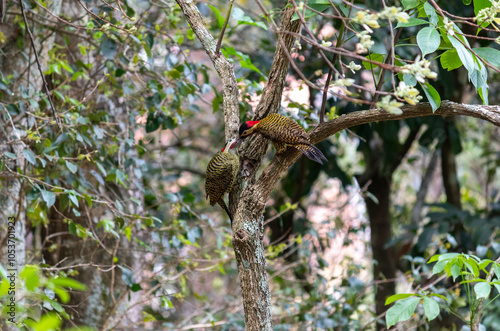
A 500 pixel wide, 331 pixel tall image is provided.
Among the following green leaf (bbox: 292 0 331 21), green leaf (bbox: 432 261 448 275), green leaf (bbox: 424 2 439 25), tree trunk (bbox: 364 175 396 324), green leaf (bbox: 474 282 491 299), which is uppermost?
green leaf (bbox: 292 0 331 21)

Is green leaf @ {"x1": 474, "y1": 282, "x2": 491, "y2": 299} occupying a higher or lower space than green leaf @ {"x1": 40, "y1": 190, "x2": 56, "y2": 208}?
lower

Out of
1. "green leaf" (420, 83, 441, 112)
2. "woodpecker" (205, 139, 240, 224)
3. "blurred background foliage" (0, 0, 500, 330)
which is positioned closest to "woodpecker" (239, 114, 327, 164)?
"woodpecker" (205, 139, 240, 224)

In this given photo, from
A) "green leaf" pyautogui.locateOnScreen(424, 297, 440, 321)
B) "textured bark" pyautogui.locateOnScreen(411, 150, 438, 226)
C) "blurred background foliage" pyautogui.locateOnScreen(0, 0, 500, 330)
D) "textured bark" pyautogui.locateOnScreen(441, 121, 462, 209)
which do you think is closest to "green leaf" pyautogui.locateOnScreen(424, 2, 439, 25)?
"blurred background foliage" pyautogui.locateOnScreen(0, 0, 500, 330)

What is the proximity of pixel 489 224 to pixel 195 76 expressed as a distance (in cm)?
226

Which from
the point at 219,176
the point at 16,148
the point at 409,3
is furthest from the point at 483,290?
the point at 16,148

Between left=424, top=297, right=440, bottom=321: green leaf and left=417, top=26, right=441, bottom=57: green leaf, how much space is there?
758 mm

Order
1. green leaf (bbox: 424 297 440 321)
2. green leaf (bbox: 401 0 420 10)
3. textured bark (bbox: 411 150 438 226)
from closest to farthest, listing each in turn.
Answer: green leaf (bbox: 401 0 420 10) < green leaf (bbox: 424 297 440 321) < textured bark (bbox: 411 150 438 226)

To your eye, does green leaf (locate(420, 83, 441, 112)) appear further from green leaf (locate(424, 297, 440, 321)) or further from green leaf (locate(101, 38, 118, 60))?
green leaf (locate(101, 38, 118, 60))

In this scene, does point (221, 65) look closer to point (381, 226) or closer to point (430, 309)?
point (430, 309)

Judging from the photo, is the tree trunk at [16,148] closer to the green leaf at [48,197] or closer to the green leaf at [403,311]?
the green leaf at [48,197]

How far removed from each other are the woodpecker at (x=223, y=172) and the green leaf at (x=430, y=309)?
71cm

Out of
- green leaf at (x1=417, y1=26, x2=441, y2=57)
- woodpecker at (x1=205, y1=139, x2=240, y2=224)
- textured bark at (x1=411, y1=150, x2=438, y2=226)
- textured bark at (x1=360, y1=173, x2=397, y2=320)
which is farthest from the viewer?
textured bark at (x1=411, y1=150, x2=438, y2=226)

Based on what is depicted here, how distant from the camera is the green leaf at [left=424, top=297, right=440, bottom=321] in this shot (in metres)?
1.40

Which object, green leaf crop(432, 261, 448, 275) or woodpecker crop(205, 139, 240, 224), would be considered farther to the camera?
woodpecker crop(205, 139, 240, 224)
